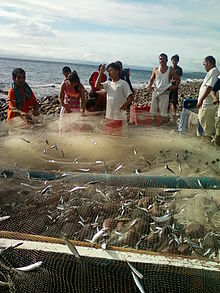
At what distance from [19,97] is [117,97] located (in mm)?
1875

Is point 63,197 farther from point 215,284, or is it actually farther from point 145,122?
point 145,122

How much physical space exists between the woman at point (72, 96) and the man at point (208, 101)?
2444 millimetres

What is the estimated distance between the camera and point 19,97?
7.19 meters

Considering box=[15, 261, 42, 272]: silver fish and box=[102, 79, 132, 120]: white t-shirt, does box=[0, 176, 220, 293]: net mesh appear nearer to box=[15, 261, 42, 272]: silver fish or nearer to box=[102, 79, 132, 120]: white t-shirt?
box=[15, 261, 42, 272]: silver fish

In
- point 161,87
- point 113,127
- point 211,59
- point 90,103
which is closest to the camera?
point 113,127

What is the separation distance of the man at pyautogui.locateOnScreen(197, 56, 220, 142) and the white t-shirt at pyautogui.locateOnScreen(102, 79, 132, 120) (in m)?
1.63

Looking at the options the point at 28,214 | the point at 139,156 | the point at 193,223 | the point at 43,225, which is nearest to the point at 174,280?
the point at 193,223

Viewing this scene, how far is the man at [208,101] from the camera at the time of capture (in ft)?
24.6

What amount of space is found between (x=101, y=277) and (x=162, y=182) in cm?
173

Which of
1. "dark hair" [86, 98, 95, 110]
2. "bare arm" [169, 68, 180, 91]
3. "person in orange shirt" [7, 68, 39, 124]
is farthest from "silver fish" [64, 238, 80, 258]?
"bare arm" [169, 68, 180, 91]

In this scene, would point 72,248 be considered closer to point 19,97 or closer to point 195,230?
point 195,230

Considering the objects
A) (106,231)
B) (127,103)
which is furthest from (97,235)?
(127,103)

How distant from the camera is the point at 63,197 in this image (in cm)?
411

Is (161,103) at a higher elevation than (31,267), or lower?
higher
